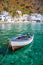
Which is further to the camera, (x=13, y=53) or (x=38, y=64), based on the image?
(x=13, y=53)

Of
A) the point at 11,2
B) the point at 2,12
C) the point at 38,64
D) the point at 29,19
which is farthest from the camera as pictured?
the point at 11,2

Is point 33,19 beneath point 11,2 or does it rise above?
beneath

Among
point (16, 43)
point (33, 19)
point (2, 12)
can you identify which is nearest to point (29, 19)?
point (33, 19)

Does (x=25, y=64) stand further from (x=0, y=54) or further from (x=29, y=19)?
(x=29, y=19)

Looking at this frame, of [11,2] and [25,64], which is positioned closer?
[25,64]

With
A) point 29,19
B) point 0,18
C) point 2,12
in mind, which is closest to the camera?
point 0,18

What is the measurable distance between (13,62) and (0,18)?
250 feet

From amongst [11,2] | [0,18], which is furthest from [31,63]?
[11,2]

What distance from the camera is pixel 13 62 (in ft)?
65.3

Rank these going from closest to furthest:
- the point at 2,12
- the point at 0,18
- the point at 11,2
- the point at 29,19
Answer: the point at 0,18 < the point at 2,12 < the point at 29,19 < the point at 11,2

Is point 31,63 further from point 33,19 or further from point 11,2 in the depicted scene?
point 11,2

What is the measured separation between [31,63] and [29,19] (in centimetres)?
9380

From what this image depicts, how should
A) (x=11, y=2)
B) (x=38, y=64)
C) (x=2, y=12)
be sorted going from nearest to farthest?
1. (x=38, y=64)
2. (x=2, y=12)
3. (x=11, y=2)

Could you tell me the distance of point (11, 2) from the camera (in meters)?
128
